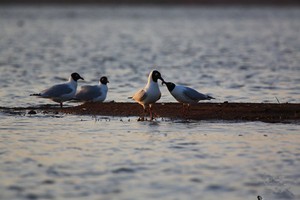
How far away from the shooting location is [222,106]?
18016mm

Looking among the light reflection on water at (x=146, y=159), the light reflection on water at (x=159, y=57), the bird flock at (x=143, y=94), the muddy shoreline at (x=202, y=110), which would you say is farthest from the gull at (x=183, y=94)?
the light reflection on water at (x=159, y=57)

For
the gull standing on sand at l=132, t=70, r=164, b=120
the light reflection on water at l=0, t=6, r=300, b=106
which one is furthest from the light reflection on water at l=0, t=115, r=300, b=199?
the light reflection on water at l=0, t=6, r=300, b=106

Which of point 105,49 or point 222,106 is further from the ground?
point 105,49

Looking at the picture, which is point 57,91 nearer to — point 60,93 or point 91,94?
point 60,93

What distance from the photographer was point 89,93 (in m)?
18.5

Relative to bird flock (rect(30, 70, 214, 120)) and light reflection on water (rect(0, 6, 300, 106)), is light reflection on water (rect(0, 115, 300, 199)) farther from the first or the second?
light reflection on water (rect(0, 6, 300, 106))

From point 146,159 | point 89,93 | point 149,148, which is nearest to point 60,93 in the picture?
point 89,93

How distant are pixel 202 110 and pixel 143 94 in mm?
1562

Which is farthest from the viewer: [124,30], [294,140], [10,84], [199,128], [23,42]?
[124,30]

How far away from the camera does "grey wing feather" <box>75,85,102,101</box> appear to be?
60.6 feet

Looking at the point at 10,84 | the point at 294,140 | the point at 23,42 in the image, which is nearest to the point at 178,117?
the point at 294,140

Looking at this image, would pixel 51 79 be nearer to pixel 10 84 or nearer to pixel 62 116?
pixel 10 84

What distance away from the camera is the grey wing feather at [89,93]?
60.6 feet

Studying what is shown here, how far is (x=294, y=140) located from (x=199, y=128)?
205cm
